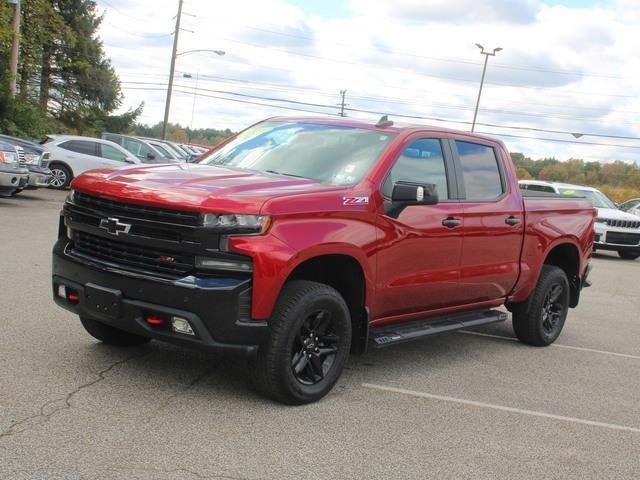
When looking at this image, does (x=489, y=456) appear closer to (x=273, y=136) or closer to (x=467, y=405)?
(x=467, y=405)

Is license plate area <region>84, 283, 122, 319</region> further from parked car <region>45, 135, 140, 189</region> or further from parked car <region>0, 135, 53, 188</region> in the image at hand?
parked car <region>45, 135, 140, 189</region>

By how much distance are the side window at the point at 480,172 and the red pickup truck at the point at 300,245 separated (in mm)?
20

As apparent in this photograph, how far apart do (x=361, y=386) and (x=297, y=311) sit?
3.75 feet

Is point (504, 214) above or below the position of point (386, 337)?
above

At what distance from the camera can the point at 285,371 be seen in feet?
15.3

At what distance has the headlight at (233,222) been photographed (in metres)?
4.39

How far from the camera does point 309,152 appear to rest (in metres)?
5.67

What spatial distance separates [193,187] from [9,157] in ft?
39.8

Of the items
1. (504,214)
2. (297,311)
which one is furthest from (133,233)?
(504,214)

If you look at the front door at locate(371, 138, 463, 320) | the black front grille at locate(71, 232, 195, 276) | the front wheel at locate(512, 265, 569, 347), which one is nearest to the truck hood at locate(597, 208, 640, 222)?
the front wheel at locate(512, 265, 569, 347)

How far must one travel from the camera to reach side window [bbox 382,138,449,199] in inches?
219

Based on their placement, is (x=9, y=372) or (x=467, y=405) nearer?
(x=9, y=372)

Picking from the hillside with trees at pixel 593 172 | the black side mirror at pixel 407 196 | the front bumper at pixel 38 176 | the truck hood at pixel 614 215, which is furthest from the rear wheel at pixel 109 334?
the hillside with trees at pixel 593 172

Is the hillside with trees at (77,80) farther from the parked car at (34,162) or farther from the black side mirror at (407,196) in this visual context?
the black side mirror at (407,196)
